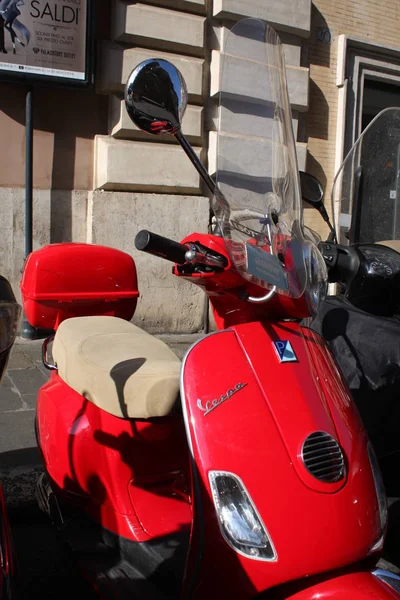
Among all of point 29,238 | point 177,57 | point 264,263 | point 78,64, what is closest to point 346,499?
point 264,263

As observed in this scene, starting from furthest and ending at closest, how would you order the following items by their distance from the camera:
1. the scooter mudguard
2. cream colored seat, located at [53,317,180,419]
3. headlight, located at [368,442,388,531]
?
1. cream colored seat, located at [53,317,180,419]
2. headlight, located at [368,442,388,531]
3. the scooter mudguard

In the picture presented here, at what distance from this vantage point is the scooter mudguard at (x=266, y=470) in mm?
1396

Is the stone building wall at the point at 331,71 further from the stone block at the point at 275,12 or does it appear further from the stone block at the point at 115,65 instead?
the stone block at the point at 115,65

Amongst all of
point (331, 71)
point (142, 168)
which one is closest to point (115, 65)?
point (142, 168)

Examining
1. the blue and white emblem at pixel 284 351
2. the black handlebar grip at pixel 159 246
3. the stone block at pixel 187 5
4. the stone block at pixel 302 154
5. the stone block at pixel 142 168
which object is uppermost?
the stone block at pixel 187 5

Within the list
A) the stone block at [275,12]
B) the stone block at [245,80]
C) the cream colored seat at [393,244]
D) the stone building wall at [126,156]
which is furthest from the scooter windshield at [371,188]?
the stone block at [275,12]

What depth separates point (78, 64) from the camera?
5.58 meters

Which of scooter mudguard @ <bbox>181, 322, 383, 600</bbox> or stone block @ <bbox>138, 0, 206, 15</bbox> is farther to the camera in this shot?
stone block @ <bbox>138, 0, 206, 15</bbox>

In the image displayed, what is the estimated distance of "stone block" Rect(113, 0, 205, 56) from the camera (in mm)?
5730

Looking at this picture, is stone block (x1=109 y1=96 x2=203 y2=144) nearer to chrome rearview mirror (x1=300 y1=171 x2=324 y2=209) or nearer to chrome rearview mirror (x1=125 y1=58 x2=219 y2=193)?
chrome rearview mirror (x1=300 y1=171 x2=324 y2=209)

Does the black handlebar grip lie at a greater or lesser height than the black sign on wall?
lesser

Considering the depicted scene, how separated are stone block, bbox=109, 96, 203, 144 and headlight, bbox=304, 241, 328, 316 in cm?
431

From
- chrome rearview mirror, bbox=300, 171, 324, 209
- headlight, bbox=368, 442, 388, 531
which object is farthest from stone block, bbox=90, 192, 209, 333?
headlight, bbox=368, 442, 388, 531

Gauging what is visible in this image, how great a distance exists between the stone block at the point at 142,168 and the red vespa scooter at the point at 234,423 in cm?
390
